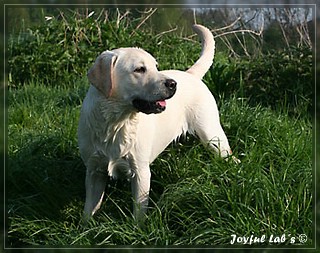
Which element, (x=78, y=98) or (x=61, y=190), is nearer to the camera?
(x=61, y=190)

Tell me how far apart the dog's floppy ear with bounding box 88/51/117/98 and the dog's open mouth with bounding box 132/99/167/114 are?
171 millimetres

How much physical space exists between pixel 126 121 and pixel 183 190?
1.75 ft

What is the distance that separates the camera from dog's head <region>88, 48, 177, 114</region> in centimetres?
307

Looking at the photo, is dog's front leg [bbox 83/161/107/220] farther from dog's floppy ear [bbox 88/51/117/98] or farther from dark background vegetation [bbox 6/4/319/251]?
dog's floppy ear [bbox 88/51/117/98]

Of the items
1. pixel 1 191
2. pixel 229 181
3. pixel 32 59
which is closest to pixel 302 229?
pixel 229 181

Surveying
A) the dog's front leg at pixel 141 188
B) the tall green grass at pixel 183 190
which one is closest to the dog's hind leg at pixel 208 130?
the tall green grass at pixel 183 190

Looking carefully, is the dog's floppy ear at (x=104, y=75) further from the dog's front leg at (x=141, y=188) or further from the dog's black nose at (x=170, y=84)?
the dog's front leg at (x=141, y=188)

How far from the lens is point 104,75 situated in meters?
3.06

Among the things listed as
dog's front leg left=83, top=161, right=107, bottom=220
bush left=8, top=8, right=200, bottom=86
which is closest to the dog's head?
dog's front leg left=83, top=161, right=107, bottom=220

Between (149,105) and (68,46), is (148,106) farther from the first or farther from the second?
(68,46)

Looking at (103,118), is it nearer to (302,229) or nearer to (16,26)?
(302,229)

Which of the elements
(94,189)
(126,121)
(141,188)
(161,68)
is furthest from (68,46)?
(141,188)

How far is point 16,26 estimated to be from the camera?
19.6 ft

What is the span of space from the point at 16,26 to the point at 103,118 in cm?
320
